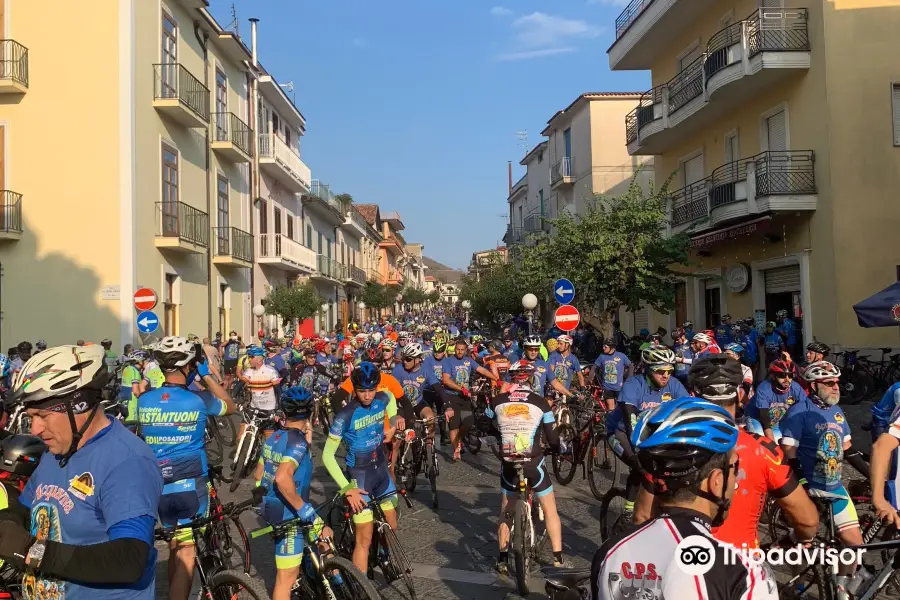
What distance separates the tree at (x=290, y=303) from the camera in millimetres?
30656

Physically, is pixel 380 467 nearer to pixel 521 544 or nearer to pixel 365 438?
pixel 365 438

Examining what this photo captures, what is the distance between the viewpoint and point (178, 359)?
18.0ft

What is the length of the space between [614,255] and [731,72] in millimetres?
5757

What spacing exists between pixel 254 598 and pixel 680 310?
80.6ft

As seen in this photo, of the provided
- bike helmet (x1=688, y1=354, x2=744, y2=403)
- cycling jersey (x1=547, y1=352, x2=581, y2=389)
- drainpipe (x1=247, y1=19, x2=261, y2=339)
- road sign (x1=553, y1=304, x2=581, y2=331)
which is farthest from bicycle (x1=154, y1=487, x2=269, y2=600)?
Result: drainpipe (x1=247, y1=19, x2=261, y2=339)

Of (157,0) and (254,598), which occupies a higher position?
(157,0)

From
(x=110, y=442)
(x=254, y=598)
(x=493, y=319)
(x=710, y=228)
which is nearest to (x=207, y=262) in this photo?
(x=710, y=228)

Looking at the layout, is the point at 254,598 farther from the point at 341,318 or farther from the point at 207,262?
the point at 341,318

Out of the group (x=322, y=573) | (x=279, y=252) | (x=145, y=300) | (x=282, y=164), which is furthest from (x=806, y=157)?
(x=282, y=164)

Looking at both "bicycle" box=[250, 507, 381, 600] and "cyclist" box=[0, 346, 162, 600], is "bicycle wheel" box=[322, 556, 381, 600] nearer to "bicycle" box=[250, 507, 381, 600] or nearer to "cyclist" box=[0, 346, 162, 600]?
"bicycle" box=[250, 507, 381, 600]

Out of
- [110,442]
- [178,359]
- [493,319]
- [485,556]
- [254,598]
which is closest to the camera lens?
[110,442]

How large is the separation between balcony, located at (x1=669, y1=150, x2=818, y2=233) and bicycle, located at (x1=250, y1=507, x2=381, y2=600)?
55.9 ft

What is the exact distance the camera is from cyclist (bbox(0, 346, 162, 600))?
2.58 meters

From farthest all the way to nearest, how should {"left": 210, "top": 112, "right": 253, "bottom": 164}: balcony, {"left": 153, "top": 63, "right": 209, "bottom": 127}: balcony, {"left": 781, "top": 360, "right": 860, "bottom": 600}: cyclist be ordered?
{"left": 210, "top": 112, "right": 253, "bottom": 164}: balcony
{"left": 153, "top": 63, "right": 209, "bottom": 127}: balcony
{"left": 781, "top": 360, "right": 860, "bottom": 600}: cyclist
